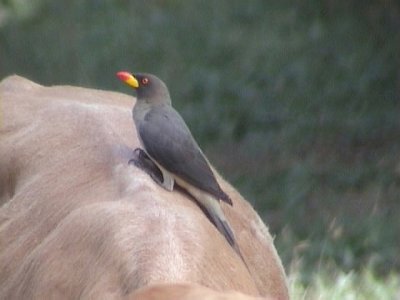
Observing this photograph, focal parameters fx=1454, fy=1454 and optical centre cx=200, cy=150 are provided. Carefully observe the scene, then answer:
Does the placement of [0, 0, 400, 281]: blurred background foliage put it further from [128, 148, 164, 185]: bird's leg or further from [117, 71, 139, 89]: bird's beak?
[128, 148, 164, 185]: bird's leg

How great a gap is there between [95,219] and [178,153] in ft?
1.56

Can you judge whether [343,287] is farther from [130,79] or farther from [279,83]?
[279,83]

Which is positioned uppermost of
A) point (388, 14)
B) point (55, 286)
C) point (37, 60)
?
point (55, 286)

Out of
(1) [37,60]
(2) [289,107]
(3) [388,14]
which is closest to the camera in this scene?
(2) [289,107]

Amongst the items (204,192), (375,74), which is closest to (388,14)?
(375,74)

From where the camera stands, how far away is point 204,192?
4.88 m

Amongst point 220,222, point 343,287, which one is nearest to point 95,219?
point 220,222

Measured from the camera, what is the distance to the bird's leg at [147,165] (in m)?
4.80

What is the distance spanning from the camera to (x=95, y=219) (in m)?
4.52

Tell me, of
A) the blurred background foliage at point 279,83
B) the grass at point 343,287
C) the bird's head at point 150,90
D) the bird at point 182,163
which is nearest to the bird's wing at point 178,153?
the bird at point 182,163

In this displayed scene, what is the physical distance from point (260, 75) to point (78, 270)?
924 cm

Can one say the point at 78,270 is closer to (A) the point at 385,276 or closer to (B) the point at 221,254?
(B) the point at 221,254

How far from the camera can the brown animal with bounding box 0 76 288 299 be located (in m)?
4.18

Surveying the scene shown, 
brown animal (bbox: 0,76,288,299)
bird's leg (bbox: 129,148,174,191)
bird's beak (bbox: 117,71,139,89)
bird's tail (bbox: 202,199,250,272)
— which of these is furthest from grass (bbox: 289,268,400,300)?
bird's leg (bbox: 129,148,174,191)
